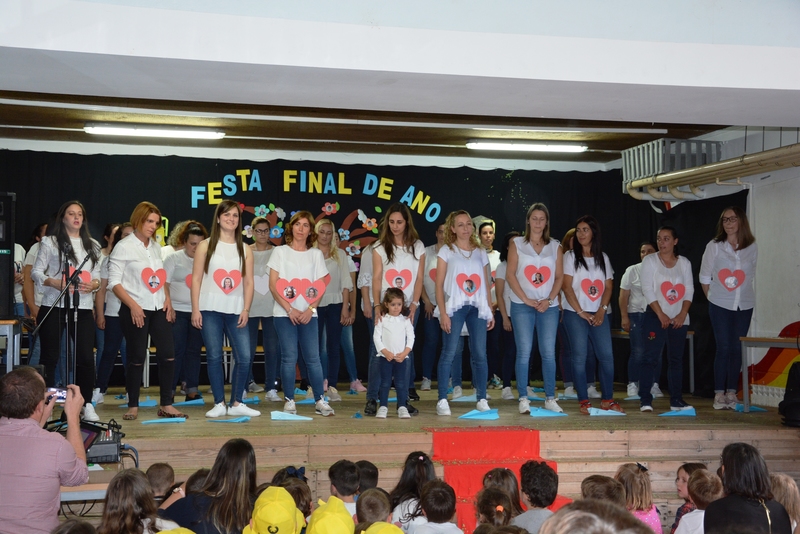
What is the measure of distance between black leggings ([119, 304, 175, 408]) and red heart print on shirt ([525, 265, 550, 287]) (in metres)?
2.67

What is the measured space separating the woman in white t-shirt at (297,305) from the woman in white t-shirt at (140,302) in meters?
0.77

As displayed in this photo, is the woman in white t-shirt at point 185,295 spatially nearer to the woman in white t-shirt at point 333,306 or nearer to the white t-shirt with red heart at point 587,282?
the woman in white t-shirt at point 333,306

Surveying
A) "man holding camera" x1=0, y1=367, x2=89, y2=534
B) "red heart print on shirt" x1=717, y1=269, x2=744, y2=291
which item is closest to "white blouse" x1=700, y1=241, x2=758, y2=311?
"red heart print on shirt" x1=717, y1=269, x2=744, y2=291

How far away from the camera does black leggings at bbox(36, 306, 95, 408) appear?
5191mm

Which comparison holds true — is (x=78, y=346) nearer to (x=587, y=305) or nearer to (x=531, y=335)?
(x=531, y=335)

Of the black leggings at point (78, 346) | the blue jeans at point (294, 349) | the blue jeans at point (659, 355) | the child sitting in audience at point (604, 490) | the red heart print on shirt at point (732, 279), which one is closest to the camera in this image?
the child sitting in audience at point (604, 490)

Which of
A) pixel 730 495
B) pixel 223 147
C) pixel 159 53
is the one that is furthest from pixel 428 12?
pixel 223 147

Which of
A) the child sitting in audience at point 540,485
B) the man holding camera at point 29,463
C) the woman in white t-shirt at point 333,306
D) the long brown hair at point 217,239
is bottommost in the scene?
the child sitting in audience at point 540,485

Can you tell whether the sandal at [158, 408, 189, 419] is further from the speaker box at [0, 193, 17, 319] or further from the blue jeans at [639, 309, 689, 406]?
the blue jeans at [639, 309, 689, 406]

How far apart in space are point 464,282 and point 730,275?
2.22 metres

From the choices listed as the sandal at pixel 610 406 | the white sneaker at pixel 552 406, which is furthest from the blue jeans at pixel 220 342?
the sandal at pixel 610 406

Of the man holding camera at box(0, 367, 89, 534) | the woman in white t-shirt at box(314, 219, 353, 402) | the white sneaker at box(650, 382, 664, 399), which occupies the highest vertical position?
the woman in white t-shirt at box(314, 219, 353, 402)

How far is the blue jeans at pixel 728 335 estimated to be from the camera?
6359 millimetres

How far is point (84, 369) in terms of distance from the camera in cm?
529
